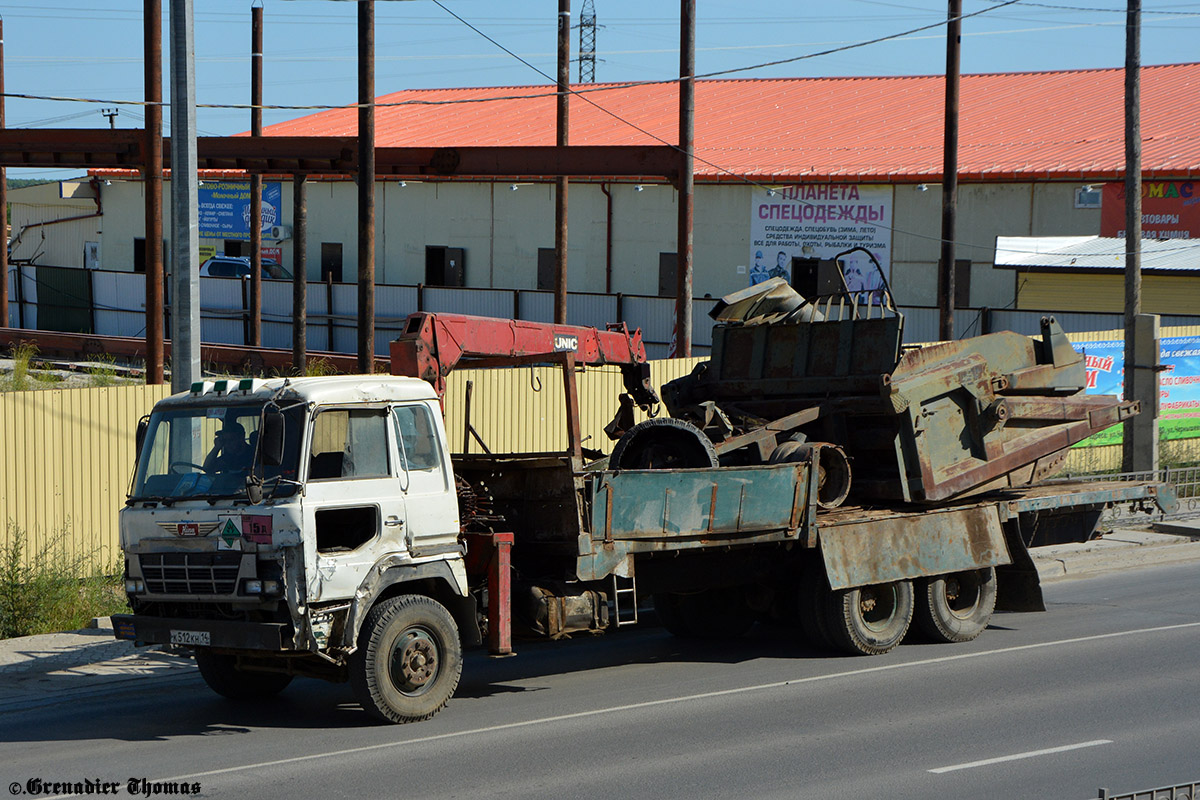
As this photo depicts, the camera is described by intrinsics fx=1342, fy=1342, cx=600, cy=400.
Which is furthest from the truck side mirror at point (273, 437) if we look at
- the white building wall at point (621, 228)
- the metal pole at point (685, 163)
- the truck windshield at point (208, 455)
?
the white building wall at point (621, 228)

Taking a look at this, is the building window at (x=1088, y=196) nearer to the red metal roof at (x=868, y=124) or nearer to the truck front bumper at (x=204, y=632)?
the red metal roof at (x=868, y=124)

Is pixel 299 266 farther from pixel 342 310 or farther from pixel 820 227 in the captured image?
pixel 820 227

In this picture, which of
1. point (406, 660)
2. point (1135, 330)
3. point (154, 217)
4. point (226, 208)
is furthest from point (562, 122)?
point (226, 208)

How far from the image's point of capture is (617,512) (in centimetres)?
1017

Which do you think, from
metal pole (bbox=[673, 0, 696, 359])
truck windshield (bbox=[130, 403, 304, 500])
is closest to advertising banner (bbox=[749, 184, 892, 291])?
metal pole (bbox=[673, 0, 696, 359])

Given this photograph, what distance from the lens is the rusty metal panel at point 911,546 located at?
11.5 meters

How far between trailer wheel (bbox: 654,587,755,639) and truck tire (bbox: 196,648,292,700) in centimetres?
386

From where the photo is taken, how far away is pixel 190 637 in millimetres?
9070

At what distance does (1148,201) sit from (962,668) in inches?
932

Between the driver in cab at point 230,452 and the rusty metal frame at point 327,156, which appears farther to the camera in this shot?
the rusty metal frame at point 327,156

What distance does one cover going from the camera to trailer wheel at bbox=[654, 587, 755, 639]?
12.7m

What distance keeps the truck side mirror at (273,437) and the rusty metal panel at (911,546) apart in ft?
15.9

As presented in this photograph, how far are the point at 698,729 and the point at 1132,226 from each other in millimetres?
14364

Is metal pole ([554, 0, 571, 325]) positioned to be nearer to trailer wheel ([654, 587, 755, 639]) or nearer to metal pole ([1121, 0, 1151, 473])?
metal pole ([1121, 0, 1151, 473])
